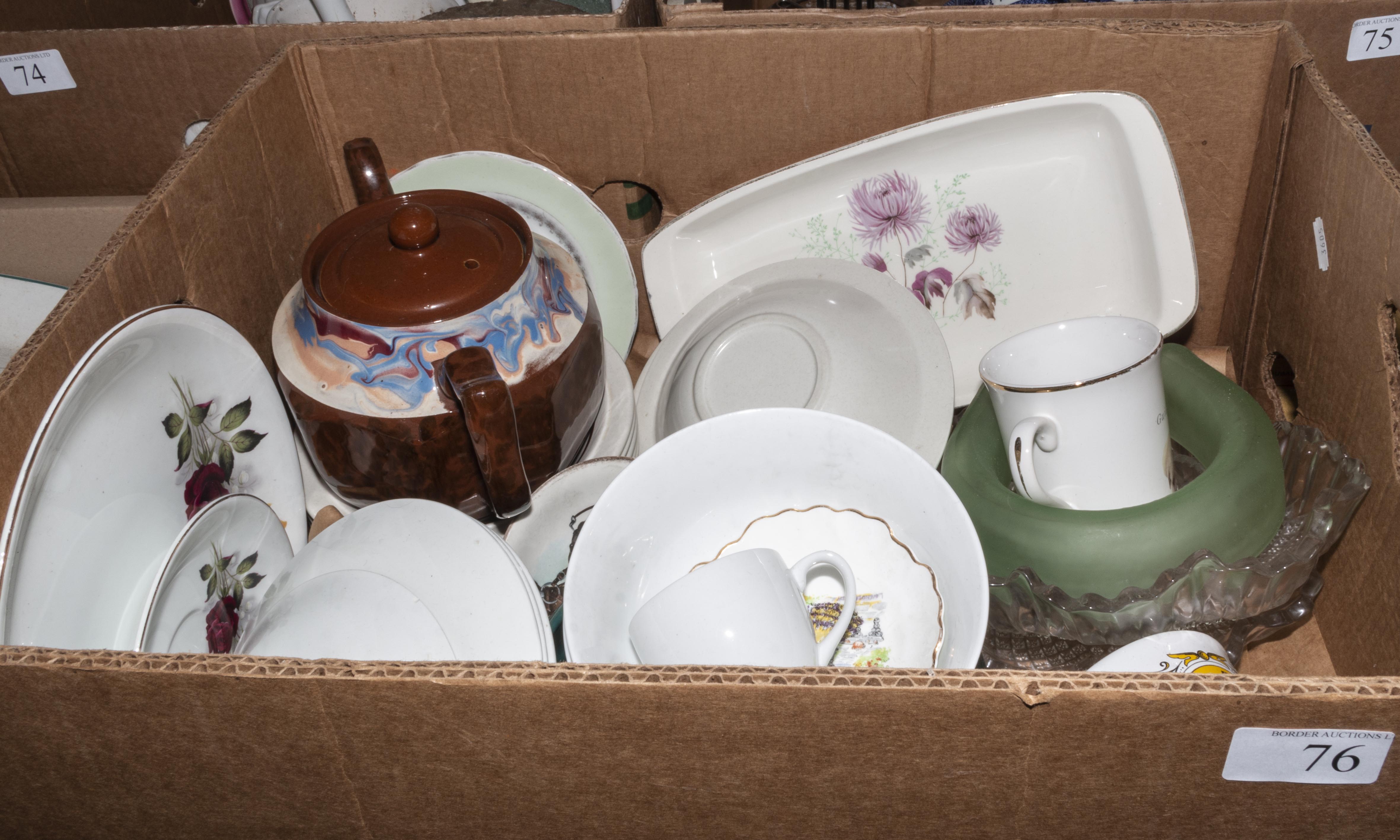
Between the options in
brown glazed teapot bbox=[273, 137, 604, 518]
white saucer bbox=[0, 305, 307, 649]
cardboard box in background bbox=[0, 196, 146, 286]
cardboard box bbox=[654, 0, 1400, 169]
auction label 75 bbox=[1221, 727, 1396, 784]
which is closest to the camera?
auction label 75 bbox=[1221, 727, 1396, 784]

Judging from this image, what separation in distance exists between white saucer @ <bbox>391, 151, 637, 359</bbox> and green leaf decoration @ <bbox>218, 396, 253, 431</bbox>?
1.03ft

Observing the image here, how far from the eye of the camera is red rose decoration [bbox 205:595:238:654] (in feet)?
2.06

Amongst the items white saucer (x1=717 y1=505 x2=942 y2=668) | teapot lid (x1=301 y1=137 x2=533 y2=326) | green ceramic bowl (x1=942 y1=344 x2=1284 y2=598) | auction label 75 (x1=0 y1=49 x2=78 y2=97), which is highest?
auction label 75 (x1=0 y1=49 x2=78 y2=97)

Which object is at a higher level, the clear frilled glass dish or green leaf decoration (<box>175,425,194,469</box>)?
green leaf decoration (<box>175,425,194,469</box>)

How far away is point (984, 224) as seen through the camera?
90cm

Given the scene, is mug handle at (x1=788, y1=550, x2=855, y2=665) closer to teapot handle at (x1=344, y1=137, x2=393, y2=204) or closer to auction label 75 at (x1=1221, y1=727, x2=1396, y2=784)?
auction label 75 at (x1=1221, y1=727, x2=1396, y2=784)

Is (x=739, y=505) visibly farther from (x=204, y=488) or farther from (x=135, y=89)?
(x=135, y=89)

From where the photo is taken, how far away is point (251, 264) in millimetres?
811

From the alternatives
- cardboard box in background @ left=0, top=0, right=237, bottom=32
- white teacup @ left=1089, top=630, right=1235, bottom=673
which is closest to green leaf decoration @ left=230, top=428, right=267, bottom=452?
cardboard box in background @ left=0, top=0, right=237, bottom=32

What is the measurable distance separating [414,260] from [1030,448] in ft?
1.50

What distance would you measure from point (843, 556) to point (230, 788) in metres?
0.41

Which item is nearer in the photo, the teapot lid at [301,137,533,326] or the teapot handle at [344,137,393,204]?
the teapot lid at [301,137,533,326]

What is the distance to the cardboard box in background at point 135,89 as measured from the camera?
2.99 ft

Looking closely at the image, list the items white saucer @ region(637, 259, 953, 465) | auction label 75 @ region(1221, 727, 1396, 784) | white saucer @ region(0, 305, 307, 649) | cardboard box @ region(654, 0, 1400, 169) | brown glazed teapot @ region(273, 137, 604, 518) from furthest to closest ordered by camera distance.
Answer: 1. cardboard box @ region(654, 0, 1400, 169)
2. white saucer @ region(637, 259, 953, 465)
3. brown glazed teapot @ region(273, 137, 604, 518)
4. white saucer @ region(0, 305, 307, 649)
5. auction label 75 @ region(1221, 727, 1396, 784)
